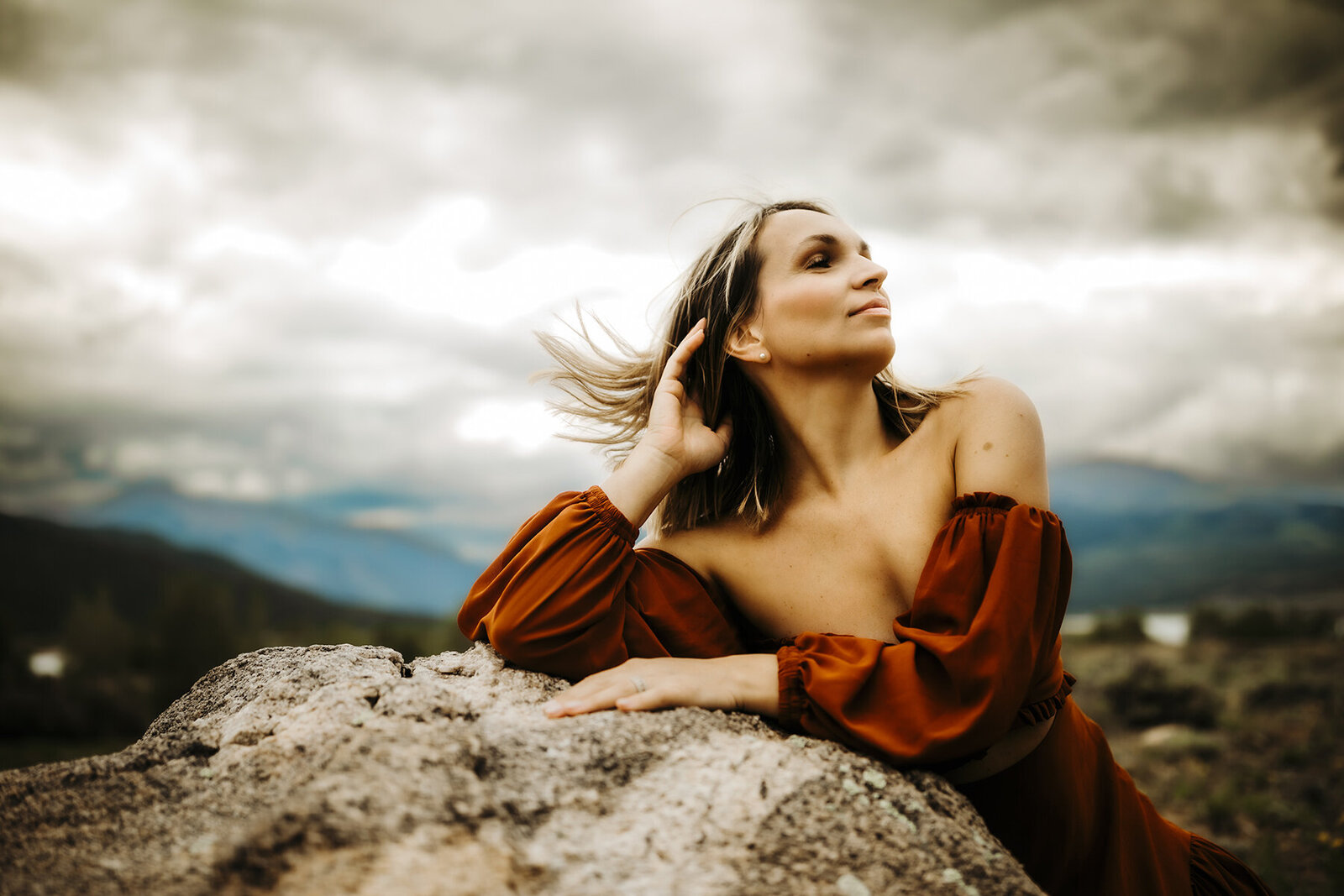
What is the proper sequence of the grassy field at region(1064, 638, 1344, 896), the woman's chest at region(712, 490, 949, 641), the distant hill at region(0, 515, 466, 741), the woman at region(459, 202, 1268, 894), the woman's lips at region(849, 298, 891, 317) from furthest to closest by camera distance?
the distant hill at region(0, 515, 466, 741) < the grassy field at region(1064, 638, 1344, 896) < the woman's lips at region(849, 298, 891, 317) < the woman's chest at region(712, 490, 949, 641) < the woman at region(459, 202, 1268, 894)

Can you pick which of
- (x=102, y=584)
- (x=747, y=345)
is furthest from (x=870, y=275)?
(x=102, y=584)

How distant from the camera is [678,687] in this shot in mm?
2404

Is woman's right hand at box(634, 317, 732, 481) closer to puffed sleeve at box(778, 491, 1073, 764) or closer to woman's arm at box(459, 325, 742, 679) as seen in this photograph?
woman's arm at box(459, 325, 742, 679)

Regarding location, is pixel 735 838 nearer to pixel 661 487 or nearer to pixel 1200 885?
pixel 661 487

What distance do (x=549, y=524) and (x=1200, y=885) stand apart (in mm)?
2677

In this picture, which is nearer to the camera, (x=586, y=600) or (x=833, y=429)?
(x=586, y=600)

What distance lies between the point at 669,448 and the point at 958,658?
53.1 inches

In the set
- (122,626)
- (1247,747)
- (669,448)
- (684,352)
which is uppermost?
(684,352)

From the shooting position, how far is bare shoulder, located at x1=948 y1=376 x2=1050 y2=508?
2723 mm

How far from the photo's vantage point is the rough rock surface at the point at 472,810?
1.59 metres

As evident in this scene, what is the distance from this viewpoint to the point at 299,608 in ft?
285

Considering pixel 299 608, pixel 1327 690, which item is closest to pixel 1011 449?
pixel 1327 690

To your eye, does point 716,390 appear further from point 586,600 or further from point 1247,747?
point 1247,747

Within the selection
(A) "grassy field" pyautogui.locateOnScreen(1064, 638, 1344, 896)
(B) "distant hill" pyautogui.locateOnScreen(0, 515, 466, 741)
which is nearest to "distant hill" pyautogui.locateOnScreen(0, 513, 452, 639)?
(B) "distant hill" pyautogui.locateOnScreen(0, 515, 466, 741)
